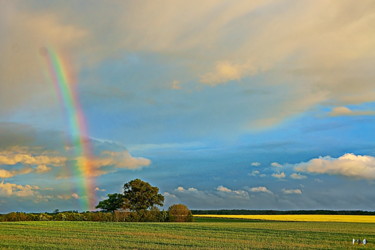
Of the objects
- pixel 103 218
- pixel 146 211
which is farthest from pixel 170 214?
pixel 103 218

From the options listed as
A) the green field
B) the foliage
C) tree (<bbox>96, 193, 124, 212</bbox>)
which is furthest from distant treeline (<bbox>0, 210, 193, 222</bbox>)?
the green field

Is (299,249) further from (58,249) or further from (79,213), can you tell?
(79,213)

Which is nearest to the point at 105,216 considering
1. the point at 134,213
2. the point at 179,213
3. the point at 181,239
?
the point at 134,213

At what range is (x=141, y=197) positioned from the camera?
351ft

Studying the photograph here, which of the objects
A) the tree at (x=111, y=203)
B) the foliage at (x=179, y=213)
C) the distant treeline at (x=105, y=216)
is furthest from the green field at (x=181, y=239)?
the tree at (x=111, y=203)

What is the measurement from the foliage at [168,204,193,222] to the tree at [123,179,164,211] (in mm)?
8313

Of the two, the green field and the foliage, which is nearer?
the green field

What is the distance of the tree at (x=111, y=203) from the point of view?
358 ft

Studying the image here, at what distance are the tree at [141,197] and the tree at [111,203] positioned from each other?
224 cm

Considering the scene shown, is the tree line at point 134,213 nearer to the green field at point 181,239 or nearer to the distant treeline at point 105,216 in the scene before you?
the distant treeline at point 105,216

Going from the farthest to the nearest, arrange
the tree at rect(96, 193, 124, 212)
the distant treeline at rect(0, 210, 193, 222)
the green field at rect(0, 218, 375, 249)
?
the tree at rect(96, 193, 124, 212), the distant treeline at rect(0, 210, 193, 222), the green field at rect(0, 218, 375, 249)

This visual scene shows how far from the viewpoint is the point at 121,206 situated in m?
107

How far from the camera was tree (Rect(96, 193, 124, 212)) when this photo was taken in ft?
358

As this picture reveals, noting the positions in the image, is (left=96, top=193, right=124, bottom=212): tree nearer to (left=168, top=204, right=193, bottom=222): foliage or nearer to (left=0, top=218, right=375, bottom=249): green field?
(left=168, top=204, right=193, bottom=222): foliage
